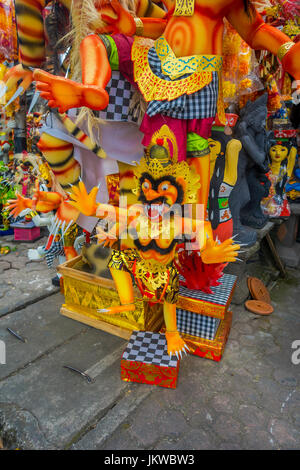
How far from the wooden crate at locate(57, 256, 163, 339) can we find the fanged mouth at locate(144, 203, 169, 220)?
666 millimetres

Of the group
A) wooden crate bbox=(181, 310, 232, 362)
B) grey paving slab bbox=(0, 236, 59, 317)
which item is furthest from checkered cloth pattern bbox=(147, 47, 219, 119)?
grey paving slab bbox=(0, 236, 59, 317)

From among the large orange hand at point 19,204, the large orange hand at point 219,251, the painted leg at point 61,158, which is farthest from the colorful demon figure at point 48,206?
the large orange hand at point 219,251

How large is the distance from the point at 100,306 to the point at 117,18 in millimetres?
1826

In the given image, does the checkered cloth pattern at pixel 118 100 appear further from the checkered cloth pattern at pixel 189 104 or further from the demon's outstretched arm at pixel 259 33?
the demon's outstretched arm at pixel 259 33

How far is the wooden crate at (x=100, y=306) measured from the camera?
7.53ft

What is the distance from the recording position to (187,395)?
1.89 m

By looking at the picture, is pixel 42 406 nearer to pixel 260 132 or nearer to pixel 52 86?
pixel 52 86

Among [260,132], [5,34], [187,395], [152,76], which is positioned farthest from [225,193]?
[5,34]

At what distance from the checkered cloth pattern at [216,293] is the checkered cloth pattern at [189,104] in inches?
43.5

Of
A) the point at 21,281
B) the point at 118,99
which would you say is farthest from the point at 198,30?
the point at 21,281

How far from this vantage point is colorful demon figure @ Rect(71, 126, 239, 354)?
1.74 metres
